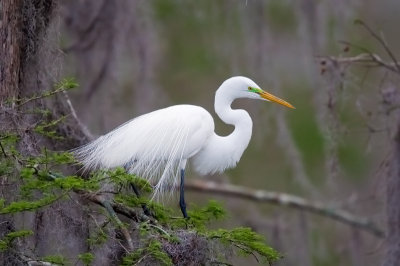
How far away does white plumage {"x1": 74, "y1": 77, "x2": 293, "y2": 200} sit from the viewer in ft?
12.8

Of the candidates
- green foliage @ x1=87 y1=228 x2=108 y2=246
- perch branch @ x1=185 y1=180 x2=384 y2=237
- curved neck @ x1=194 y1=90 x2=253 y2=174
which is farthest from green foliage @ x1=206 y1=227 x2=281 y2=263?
perch branch @ x1=185 y1=180 x2=384 y2=237

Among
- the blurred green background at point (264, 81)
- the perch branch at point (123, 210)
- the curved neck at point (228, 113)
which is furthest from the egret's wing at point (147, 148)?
the blurred green background at point (264, 81)

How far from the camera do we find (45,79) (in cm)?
394

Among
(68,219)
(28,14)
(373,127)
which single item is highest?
(28,14)

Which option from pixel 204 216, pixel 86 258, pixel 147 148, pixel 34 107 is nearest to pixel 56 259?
pixel 86 258

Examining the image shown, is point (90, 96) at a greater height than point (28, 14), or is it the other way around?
point (28, 14)

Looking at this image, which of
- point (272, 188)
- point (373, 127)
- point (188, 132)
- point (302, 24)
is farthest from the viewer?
point (272, 188)

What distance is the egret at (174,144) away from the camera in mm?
3893

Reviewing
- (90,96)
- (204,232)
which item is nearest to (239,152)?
(204,232)

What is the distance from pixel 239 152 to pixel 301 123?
633 centimetres

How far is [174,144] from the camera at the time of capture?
3986 mm

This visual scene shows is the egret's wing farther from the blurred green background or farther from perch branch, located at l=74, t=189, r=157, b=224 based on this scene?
the blurred green background

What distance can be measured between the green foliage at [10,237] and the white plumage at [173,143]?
697 mm

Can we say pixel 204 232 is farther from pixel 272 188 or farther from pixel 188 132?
pixel 272 188
